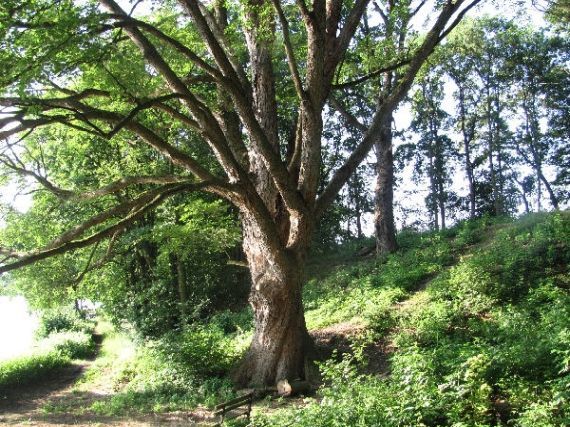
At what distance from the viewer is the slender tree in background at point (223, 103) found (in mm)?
6480

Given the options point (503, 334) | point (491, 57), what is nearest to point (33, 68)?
point (503, 334)

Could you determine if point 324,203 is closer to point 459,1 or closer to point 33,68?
point 459,1

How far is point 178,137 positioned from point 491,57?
21743mm

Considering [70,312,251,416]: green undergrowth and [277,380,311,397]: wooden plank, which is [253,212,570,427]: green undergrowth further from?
[70,312,251,416]: green undergrowth

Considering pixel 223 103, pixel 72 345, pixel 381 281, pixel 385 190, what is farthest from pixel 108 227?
pixel 72 345

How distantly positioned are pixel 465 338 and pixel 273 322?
3.49 meters

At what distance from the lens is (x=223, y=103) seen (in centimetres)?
1093

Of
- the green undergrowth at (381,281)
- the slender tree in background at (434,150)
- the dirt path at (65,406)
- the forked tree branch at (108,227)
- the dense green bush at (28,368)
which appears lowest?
the dirt path at (65,406)

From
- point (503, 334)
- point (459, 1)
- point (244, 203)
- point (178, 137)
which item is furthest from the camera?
point (178, 137)

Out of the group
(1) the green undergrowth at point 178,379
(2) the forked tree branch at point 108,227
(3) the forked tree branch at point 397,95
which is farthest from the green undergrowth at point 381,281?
(2) the forked tree branch at point 108,227

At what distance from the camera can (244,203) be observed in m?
8.77

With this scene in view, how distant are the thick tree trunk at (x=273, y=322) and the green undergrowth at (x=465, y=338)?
882 mm

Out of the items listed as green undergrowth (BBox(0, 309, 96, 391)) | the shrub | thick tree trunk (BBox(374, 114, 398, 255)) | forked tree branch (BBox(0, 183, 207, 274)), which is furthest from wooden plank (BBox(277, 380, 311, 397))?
the shrub

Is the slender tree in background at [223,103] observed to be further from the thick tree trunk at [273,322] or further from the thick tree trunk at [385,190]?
the thick tree trunk at [385,190]
